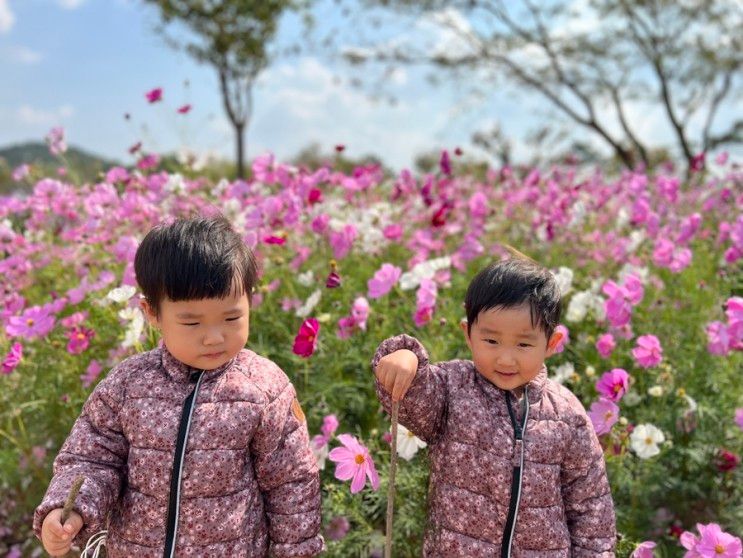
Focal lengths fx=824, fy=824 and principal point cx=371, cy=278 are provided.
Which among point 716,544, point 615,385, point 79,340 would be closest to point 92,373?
point 79,340

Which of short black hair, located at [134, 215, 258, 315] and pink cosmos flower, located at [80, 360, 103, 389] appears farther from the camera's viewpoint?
pink cosmos flower, located at [80, 360, 103, 389]

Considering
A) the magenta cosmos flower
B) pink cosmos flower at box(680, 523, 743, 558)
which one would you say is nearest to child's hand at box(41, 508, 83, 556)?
the magenta cosmos flower

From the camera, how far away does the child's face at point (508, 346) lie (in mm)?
1491

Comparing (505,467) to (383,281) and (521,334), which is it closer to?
(521,334)

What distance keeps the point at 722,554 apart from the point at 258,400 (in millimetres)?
1026

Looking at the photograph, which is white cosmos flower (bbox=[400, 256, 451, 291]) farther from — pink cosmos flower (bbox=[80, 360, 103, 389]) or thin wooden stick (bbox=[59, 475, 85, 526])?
thin wooden stick (bbox=[59, 475, 85, 526])

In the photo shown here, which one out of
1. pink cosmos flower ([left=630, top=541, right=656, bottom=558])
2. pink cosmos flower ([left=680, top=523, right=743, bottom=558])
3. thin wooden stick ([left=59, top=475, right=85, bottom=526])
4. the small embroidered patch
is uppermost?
the small embroidered patch

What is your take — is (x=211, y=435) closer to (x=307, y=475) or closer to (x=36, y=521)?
(x=307, y=475)

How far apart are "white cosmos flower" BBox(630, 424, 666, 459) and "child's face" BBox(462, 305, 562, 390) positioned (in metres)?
0.72

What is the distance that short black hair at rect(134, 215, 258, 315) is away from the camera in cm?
143

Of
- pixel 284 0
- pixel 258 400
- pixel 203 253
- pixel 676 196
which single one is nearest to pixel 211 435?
pixel 258 400

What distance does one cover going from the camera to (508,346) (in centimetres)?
150

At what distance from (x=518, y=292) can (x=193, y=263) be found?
1.91 feet

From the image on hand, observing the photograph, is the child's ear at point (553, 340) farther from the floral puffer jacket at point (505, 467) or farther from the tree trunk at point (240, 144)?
the tree trunk at point (240, 144)
